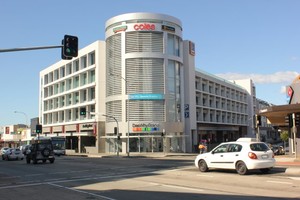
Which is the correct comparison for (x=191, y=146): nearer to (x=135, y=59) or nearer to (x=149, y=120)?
(x=149, y=120)

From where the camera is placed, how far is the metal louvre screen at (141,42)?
5850 cm

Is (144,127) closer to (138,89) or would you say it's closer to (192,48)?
(138,89)

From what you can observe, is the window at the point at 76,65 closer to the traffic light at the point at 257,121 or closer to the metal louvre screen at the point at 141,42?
the metal louvre screen at the point at 141,42

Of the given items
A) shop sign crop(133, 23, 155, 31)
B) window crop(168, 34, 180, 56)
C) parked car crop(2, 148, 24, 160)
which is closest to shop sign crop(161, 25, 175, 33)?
window crop(168, 34, 180, 56)

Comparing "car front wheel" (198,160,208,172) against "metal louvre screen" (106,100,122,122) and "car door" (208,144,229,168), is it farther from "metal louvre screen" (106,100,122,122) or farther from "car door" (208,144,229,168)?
"metal louvre screen" (106,100,122,122)

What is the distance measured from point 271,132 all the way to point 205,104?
221 ft

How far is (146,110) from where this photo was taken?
5753 centimetres

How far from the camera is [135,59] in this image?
58531 mm

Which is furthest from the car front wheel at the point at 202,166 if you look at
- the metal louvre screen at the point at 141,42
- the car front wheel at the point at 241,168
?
the metal louvre screen at the point at 141,42

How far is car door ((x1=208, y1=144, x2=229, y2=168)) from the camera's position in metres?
19.0

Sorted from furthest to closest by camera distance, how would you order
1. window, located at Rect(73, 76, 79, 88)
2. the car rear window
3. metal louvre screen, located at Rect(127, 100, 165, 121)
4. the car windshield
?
window, located at Rect(73, 76, 79, 88), metal louvre screen, located at Rect(127, 100, 165, 121), the car windshield, the car rear window

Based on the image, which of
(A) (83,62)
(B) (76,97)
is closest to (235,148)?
(A) (83,62)

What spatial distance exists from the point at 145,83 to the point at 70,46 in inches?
1550

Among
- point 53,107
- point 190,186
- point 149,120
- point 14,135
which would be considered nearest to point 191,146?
point 149,120
